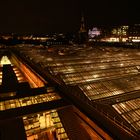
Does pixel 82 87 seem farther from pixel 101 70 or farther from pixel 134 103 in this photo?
pixel 101 70

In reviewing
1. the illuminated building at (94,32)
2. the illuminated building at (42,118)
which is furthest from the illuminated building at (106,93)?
the illuminated building at (94,32)

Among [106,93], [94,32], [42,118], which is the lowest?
[42,118]

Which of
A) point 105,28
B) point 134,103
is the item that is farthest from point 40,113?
point 105,28

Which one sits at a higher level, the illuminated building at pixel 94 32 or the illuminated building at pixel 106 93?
the illuminated building at pixel 94 32

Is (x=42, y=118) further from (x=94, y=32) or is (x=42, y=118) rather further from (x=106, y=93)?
(x=94, y=32)

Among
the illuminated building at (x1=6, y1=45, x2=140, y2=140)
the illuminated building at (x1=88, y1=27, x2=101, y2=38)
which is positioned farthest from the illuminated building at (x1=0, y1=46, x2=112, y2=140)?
the illuminated building at (x1=88, y1=27, x2=101, y2=38)

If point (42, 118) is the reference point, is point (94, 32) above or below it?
above

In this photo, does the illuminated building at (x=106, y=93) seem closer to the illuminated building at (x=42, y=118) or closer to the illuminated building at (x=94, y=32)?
the illuminated building at (x=42, y=118)

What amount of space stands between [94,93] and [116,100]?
2959mm

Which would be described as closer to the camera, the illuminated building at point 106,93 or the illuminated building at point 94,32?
the illuminated building at point 106,93

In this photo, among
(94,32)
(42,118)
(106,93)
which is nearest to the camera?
(42,118)

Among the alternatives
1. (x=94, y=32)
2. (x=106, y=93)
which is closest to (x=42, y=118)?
(x=106, y=93)

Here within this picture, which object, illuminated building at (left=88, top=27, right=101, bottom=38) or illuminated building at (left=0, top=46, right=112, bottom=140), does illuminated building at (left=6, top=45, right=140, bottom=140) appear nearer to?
illuminated building at (left=0, top=46, right=112, bottom=140)

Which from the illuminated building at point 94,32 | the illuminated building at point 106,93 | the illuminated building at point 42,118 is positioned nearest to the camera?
the illuminated building at point 106,93
